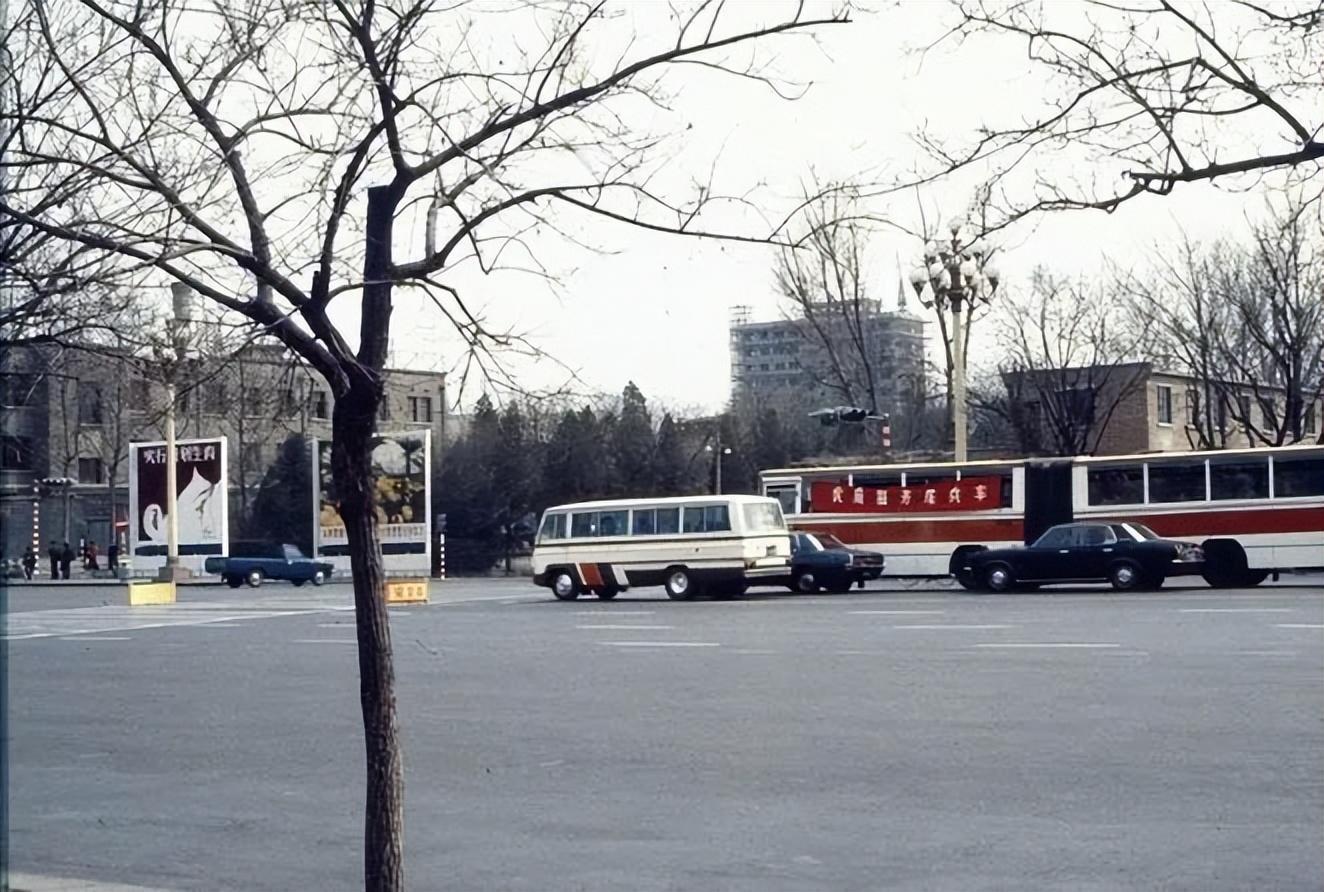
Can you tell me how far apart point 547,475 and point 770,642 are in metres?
27.2

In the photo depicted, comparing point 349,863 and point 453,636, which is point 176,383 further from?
point 453,636

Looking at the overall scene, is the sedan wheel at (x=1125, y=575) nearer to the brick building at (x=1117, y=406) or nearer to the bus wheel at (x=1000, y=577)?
the bus wheel at (x=1000, y=577)

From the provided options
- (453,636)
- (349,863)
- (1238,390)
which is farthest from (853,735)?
(1238,390)

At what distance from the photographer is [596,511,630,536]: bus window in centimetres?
3816

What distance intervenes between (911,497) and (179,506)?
1993 centimetres

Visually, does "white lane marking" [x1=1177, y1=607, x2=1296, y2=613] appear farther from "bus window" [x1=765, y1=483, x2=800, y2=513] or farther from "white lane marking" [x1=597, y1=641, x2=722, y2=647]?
"bus window" [x1=765, y1=483, x2=800, y2=513]

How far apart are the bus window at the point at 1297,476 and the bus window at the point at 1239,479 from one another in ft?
0.93

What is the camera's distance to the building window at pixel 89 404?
1059cm

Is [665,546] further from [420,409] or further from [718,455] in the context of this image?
[420,409]

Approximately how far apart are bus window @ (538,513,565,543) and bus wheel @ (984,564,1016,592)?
961 cm

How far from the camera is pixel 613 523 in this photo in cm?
3838

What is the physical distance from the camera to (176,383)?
261 inches

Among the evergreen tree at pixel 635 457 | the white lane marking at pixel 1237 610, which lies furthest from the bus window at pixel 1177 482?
the evergreen tree at pixel 635 457

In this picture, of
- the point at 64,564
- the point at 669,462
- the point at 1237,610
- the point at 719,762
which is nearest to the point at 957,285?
the point at 1237,610
